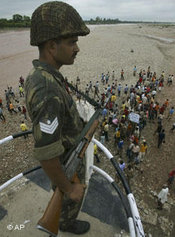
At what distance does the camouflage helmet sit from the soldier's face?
9 cm

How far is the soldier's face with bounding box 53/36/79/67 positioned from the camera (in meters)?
1.85

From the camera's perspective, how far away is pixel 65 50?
1890 mm

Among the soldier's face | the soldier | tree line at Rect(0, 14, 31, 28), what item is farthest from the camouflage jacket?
tree line at Rect(0, 14, 31, 28)

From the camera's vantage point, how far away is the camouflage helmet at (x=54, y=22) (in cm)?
171

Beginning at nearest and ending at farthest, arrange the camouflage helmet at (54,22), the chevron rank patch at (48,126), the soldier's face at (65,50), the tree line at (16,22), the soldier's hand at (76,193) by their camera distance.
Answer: the chevron rank patch at (48,126) < the camouflage helmet at (54,22) < the soldier's face at (65,50) < the soldier's hand at (76,193) < the tree line at (16,22)

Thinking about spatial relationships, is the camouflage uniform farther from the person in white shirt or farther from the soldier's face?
the person in white shirt

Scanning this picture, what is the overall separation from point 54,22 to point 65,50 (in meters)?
0.29

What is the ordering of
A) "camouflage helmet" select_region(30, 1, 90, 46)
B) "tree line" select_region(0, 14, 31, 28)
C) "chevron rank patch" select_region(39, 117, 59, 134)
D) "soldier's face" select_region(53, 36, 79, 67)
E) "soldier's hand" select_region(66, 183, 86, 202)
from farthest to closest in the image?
"tree line" select_region(0, 14, 31, 28)
"soldier's hand" select_region(66, 183, 86, 202)
"soldier's face" select_region(53, 36, 79, 67)
"camouflage helmet" select_region(30, 1, 90, 46)
"chevron rank patch" select_region(39, 117, 59, 134)

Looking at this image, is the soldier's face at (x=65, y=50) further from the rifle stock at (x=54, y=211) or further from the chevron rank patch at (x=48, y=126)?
the rifle stock at (x=54, y=211)

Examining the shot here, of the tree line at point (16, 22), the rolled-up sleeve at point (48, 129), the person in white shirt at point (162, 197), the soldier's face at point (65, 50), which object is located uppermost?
the tree line at point (16, 22)

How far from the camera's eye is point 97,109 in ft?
10.3

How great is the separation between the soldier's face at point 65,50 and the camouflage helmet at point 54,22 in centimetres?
9

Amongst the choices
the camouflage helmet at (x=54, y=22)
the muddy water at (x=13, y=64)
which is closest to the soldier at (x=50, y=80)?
the camouflage helmet at (x=54, y=22)

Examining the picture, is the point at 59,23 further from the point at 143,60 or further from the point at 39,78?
the point at 143,60
